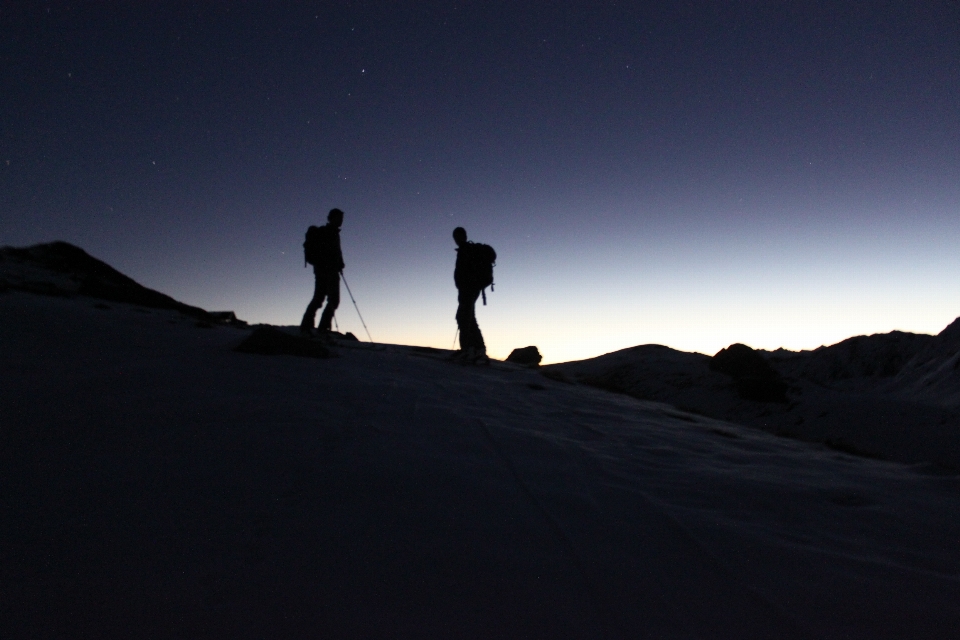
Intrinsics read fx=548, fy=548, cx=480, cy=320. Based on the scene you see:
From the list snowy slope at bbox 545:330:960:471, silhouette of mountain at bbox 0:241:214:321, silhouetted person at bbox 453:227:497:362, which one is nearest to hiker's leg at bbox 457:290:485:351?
silhouetted person at bbox 453:227:497:362

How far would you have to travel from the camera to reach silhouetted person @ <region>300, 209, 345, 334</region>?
9.80 meters

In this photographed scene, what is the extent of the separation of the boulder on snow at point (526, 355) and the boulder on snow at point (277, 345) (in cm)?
1073

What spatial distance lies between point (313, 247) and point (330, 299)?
1.07 m

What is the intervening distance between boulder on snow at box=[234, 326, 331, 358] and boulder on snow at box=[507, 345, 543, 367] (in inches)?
422

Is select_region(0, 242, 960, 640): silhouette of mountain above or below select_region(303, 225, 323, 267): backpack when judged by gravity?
below

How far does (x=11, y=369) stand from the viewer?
417cm

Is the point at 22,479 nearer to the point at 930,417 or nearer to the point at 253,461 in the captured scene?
the point at 253,461

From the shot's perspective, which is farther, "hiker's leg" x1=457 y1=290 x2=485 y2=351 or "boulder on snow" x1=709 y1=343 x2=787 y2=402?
"boulder on snow" x1=709 y1=343 x2=787 y2=402

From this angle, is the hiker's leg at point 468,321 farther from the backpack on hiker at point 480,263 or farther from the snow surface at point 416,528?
the snow surface at point 416,528

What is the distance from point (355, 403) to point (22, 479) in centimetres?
224

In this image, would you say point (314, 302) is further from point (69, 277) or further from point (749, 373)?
point (749, 373)

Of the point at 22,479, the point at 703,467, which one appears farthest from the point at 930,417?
the point at 22,479

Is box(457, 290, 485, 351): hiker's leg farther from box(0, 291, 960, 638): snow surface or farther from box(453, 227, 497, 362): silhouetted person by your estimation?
box(0, 291, 960, 638): snow surface

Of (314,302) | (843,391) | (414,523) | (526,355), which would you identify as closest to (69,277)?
(314,302)
